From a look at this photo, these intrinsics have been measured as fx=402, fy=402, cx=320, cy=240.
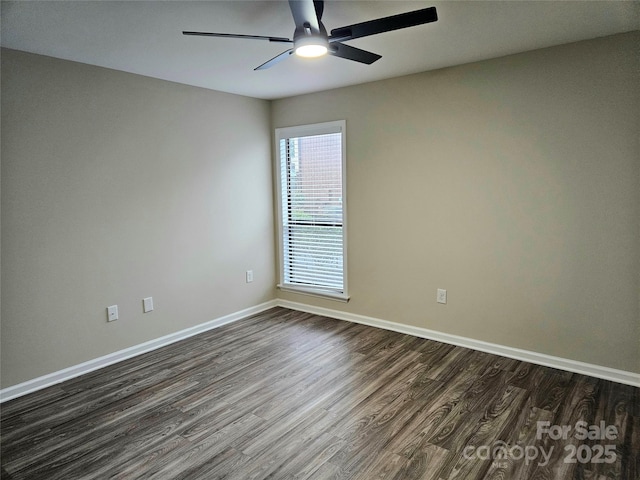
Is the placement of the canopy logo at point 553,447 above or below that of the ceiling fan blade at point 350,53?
below

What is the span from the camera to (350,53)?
7.96ft

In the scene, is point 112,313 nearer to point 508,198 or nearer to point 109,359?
point 109,359

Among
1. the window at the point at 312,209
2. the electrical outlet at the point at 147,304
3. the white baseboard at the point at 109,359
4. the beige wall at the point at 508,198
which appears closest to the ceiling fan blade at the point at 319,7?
the beige wall at the point at 508,198

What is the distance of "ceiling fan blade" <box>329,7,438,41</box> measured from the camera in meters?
1.85

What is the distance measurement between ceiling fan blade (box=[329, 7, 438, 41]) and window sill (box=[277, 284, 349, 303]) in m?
2.81

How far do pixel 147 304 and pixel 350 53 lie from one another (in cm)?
277

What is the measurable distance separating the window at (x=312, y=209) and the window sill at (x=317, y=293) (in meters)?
0.01

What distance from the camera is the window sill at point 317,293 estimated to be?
14.5 feet

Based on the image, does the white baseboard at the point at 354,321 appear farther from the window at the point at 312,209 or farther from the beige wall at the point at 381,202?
the window at the point at 312,209

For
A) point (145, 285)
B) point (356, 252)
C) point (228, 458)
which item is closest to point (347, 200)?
point (356, 252)

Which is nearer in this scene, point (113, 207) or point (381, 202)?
point (113, 207)

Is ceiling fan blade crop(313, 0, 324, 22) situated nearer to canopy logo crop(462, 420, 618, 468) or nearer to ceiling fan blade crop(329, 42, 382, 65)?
ceiling fan blade crop(329, 42, 382, 65)

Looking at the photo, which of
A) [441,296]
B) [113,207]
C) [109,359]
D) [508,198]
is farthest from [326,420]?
[113,207]

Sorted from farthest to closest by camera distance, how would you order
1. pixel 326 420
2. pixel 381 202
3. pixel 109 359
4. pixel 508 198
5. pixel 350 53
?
pixel 381 202 → pixel 109 359 → pixel 508 198 → pixel 326 420 → pixel 350 53
